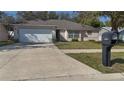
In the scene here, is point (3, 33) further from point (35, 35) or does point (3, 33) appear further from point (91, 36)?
point (91, 36)

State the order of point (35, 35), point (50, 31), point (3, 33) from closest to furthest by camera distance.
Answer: point (35, 35) < point (50, 31) < point (3, 33)

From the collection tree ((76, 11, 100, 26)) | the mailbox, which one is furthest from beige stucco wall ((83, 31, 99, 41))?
the mailbox

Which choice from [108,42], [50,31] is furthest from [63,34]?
[108,42]

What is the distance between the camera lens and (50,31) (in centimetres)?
2852

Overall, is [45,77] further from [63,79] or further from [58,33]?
[58,33]

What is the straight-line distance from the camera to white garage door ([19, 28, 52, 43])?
26.3 m

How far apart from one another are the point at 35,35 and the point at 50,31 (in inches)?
112

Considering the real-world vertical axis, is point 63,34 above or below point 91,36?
above

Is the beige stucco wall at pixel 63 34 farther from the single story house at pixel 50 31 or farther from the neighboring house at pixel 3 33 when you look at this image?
the neighboring house at pixel 3 33

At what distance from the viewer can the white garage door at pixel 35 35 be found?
1036 inches

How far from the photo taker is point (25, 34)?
2705cm
